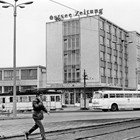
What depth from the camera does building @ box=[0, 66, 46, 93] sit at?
294ft

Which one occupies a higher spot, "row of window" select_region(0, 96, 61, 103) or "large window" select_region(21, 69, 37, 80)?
"large window" select_region(21, 69, 37, 80)

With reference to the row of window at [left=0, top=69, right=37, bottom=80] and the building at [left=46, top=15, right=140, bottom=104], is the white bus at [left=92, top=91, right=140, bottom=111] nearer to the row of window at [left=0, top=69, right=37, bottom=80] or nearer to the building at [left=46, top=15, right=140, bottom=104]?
the building at [left=46, top=15, right=140, bottom=104]

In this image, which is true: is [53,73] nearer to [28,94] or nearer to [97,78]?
[97,78]

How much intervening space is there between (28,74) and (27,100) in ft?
144

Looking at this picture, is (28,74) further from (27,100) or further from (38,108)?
(38,108)

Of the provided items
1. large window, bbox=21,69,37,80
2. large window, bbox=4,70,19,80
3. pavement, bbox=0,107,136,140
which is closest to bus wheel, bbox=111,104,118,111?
pavement, bbox=0,107,136,140

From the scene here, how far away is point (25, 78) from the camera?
3595 inches

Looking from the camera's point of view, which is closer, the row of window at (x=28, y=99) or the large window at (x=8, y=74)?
the row of window at (x=28, y=99)

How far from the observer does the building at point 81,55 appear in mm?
73188

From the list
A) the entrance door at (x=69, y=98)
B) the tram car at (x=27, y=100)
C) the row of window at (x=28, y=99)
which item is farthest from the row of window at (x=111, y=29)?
the tram car at (x=27, y=100)

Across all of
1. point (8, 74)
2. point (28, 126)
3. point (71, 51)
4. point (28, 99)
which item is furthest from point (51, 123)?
point (8, 74)

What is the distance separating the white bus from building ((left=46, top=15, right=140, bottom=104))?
1031 inches

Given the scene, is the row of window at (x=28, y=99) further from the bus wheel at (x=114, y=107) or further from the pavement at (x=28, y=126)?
the pavement at (x=28, y=126)

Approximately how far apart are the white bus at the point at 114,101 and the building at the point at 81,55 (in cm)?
2618
